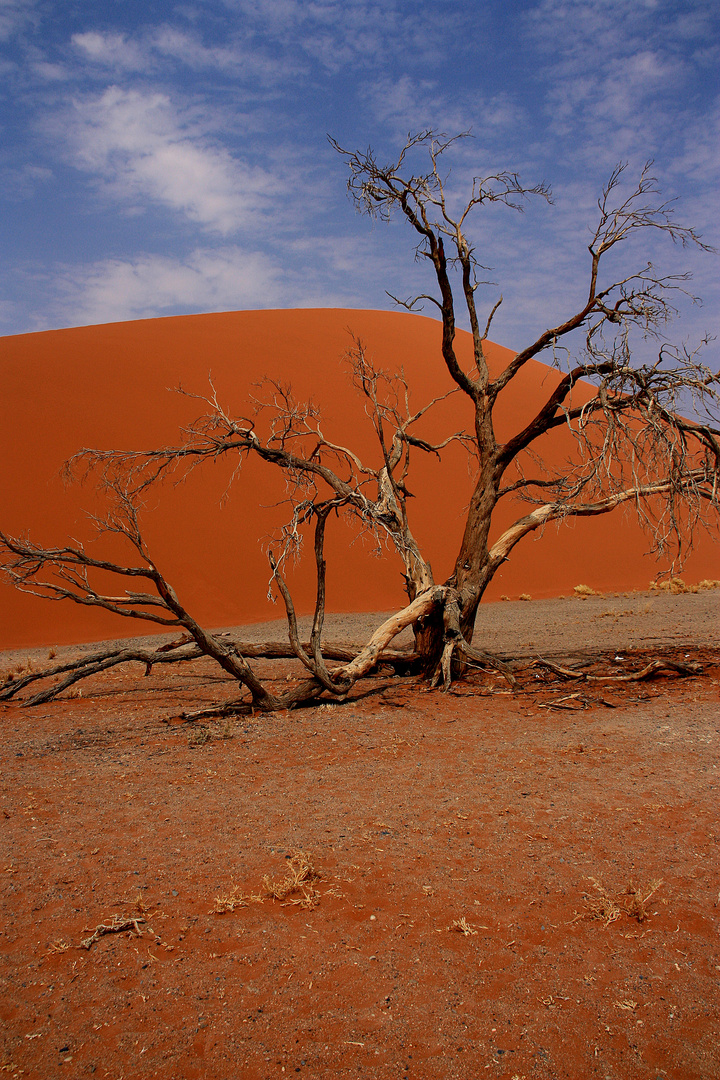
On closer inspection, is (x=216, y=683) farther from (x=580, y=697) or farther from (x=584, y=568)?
(x=584, y=568)

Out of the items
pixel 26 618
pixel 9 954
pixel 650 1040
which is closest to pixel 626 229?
pixel 650 1040

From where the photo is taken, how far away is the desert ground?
7.43 feet

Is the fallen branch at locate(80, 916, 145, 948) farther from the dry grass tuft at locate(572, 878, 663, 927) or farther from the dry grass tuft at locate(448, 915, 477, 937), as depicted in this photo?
the dry grass tuft at locate(572, 878, 663, 927)

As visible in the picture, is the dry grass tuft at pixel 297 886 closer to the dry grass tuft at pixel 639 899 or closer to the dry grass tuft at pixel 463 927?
the dry grass tuft at pixel 463 927

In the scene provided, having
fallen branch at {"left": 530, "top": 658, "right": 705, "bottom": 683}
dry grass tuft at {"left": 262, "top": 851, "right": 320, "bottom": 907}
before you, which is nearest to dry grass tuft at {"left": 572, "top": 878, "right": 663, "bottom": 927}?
dry grass tuft at {"left": 262, "top": 851, "right": 320, "bottom": 907}

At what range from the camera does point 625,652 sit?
29.9 ft

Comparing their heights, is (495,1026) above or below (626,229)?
below

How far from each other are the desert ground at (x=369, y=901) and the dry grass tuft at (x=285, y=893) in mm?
11

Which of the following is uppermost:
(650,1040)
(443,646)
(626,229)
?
(626,229)

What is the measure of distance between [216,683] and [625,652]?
531 centimetres

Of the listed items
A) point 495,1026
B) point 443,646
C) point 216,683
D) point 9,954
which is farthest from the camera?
point 216,683

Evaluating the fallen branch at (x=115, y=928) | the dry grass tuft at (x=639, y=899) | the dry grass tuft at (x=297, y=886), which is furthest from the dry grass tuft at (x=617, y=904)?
the fallen branch at (x=115, y=928)

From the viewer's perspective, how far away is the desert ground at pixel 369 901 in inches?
89.1

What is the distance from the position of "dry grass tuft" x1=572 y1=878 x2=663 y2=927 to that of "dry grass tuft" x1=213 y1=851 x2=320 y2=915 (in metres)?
1.14
